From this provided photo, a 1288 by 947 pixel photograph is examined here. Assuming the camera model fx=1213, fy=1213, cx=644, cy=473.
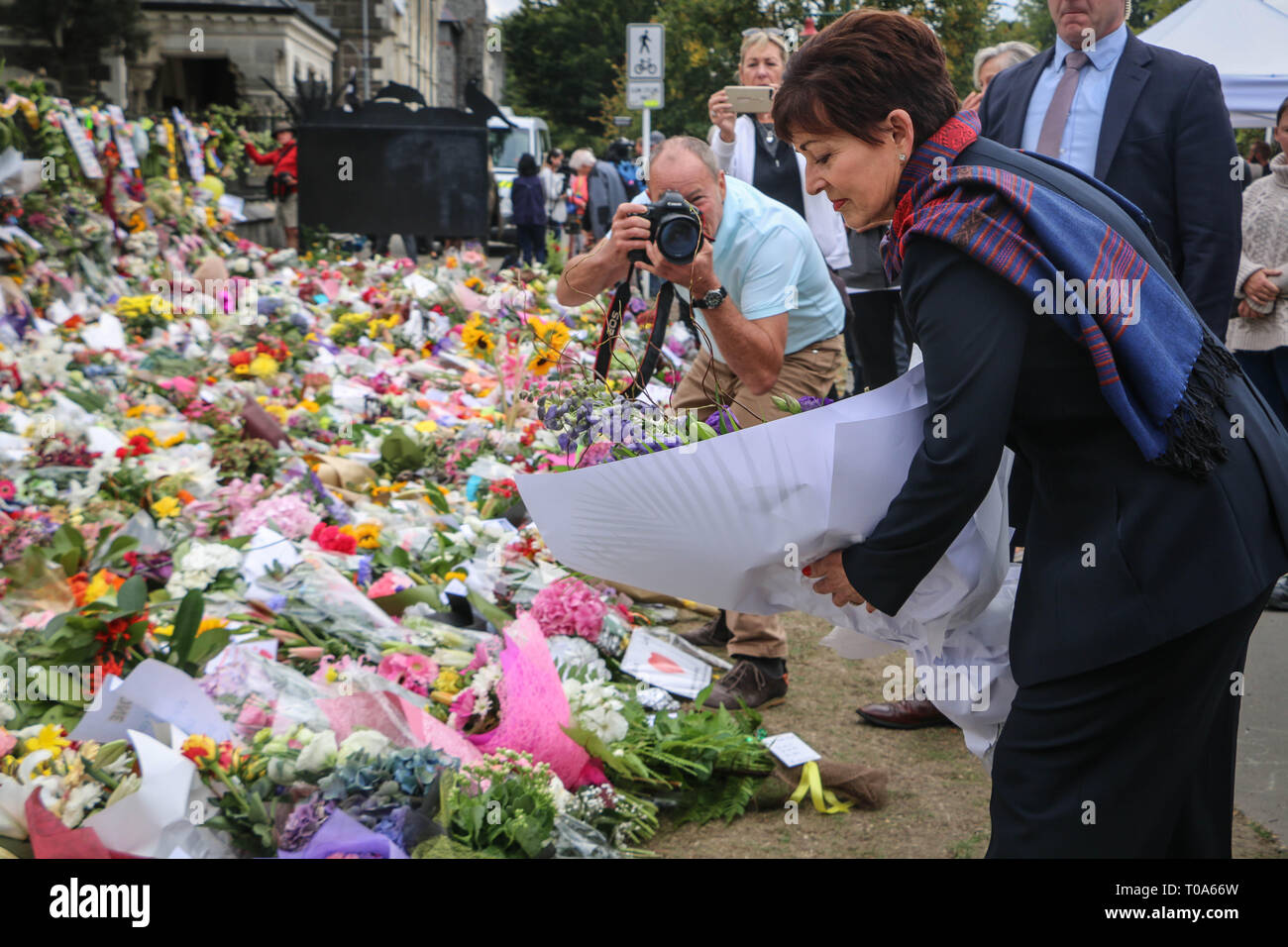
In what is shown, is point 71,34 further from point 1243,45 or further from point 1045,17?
point 1045,17

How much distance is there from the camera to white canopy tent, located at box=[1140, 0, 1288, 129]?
30.6ft

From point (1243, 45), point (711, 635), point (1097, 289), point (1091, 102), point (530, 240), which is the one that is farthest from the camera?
point (530, 240)

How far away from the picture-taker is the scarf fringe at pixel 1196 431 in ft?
5.38

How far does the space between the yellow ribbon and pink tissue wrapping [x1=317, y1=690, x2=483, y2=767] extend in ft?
2.90

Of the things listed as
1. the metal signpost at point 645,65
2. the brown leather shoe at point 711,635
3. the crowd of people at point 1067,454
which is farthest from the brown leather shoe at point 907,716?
the metal signpost at point 645,65

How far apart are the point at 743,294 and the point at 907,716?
1.42m

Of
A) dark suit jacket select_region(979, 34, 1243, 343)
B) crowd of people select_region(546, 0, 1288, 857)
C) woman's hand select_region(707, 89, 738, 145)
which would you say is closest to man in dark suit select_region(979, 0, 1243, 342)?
dark suit jacket select_region(979, 34, 1243, 343)

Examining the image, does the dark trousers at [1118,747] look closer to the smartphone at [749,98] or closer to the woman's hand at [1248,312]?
the smartphone at [749,98]

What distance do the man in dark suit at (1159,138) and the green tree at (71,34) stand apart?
18.7 metres

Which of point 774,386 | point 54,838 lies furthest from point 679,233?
point 54,838

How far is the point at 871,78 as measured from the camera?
1712 mm

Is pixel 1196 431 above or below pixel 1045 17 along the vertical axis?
below

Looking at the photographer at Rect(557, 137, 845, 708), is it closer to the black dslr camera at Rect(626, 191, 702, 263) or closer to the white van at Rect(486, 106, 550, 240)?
the black dslr camera at Rect(626, 191, 702, 263)
